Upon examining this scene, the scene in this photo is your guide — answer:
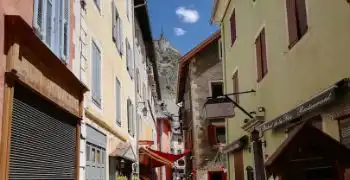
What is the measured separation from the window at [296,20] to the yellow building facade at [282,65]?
0.07 meters

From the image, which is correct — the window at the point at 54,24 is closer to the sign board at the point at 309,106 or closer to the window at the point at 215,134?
the sign board at the point at 309,106

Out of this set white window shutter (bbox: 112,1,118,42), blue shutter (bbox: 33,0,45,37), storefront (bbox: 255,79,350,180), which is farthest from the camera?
white window shutter (bbox: 112,1,118,42)

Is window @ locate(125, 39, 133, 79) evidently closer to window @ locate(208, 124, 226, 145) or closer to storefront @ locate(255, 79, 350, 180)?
window @ locate(208, 124, 226, 145)

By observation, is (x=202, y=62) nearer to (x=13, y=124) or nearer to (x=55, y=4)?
(x=55, y=4)

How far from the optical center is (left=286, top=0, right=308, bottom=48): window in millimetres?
9227

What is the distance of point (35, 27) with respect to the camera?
281 inches

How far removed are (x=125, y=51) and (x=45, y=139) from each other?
1129 centimetres

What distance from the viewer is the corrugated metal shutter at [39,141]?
652 centimetres

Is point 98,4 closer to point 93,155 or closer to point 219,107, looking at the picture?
point 93,155

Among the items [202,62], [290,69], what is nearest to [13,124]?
[290,69]

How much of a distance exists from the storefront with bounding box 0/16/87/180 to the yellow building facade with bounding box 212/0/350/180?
13.5 ft

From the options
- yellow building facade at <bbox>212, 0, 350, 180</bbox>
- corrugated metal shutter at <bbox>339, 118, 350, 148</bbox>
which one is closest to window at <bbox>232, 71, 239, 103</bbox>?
yellow building facade at <bbox>212, 0, 350, 180</bbox>

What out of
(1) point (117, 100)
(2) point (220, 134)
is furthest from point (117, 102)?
(2) point (220, 134)

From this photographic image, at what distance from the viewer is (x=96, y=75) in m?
12.2
